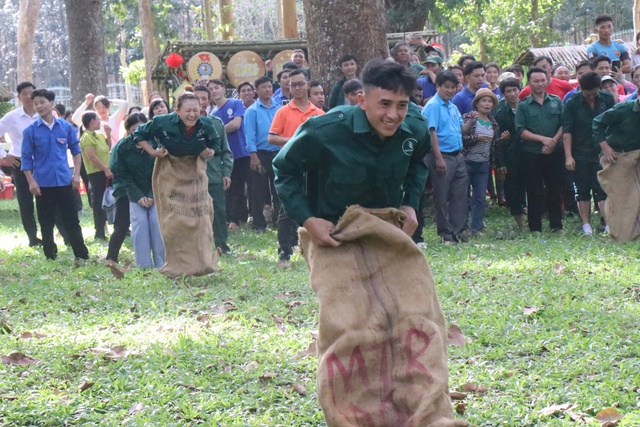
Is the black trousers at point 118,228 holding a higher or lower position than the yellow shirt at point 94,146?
lower

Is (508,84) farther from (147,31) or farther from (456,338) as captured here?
(147,31)

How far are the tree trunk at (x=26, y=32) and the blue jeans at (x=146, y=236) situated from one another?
22969 mm

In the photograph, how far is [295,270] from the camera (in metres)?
10.0

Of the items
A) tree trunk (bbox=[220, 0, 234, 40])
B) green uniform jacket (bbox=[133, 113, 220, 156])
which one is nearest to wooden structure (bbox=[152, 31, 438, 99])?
green uniform jacket (bbox=[133, 113, 220, 156])

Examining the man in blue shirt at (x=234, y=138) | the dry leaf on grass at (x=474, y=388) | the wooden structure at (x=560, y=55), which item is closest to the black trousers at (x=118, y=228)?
the man in blue shirt at (x=234, y=138)

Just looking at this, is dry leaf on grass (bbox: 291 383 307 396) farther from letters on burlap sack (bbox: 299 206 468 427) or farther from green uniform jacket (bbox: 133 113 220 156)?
green uniform jacket (bbox: 133 113 220 156)

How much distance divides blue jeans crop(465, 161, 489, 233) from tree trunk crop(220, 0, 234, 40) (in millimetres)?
23688

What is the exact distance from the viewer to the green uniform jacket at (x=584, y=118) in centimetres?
1130

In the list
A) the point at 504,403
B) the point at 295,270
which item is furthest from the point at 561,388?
the point at 295,270

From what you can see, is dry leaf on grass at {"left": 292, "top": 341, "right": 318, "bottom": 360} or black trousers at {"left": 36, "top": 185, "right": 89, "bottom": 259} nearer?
dry leaf on grass at {"left": 292, "top": 341, "right": 318, "bottom": 360}

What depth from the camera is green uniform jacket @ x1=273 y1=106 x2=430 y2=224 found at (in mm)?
4816

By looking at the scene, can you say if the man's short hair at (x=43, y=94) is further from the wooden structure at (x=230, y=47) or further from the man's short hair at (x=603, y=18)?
the wooden structure at (x=230, y=47)

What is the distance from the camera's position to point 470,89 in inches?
485

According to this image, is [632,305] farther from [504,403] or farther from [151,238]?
[151,238]
